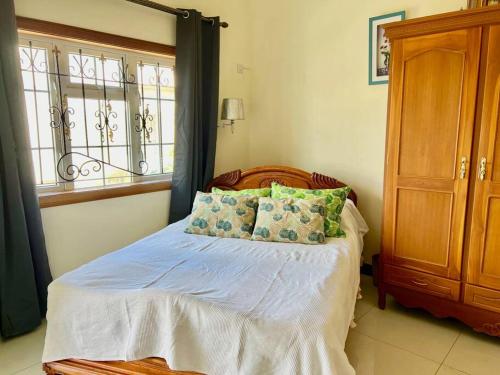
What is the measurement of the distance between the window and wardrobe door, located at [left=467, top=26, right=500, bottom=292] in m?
2.39

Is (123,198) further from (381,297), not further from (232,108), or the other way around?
(381,297)

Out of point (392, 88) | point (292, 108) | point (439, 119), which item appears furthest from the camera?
point (292, 108)

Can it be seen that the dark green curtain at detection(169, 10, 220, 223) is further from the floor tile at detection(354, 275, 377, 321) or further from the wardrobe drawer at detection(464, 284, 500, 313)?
Answer: the wardrobe drawer at detection(464, 284, 500, 313)

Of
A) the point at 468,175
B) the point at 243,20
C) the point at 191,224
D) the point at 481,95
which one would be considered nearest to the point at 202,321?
the point at 191,224

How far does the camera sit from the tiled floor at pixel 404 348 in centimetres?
191

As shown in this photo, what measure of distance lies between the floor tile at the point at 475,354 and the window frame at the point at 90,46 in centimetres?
245

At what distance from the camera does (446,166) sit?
215 cm

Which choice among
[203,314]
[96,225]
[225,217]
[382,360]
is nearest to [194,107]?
[225,217]

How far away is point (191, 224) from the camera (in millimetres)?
2553

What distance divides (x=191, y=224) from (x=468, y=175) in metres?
1.85

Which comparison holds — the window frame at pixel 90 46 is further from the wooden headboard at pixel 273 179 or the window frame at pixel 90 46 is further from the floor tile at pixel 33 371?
the floor tile at pixel 33 371

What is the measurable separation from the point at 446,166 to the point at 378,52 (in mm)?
1178

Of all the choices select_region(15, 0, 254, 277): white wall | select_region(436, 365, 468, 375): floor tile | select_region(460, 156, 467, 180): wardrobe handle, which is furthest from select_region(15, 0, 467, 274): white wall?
select_region(436, 365, 468, 375): floor tile

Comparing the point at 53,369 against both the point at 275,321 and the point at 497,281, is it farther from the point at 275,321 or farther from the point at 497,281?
the point at 497,281
